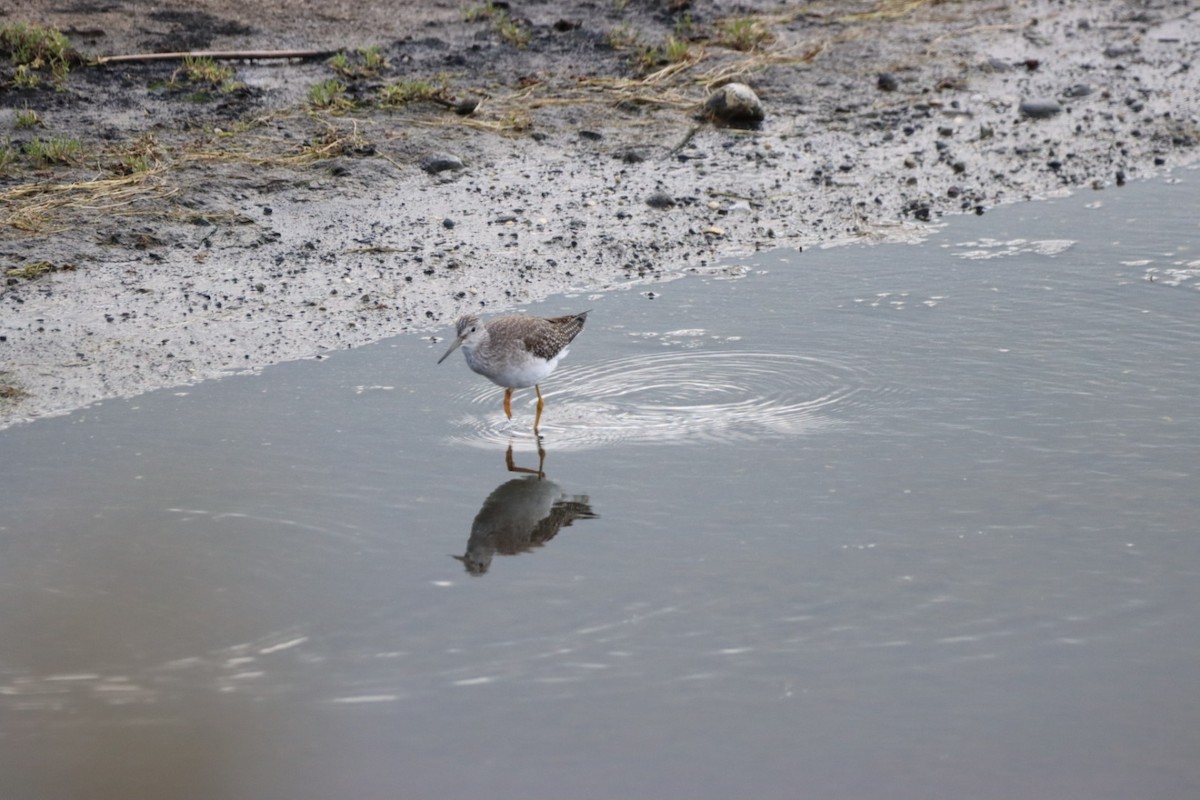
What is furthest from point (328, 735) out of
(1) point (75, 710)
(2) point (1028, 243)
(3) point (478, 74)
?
(3) point (478, 74)

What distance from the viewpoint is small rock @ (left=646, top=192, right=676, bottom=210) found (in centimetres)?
1033

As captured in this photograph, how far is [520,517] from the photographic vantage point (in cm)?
651

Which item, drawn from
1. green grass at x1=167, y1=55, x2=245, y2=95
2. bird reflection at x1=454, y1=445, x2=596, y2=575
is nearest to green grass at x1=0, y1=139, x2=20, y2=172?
green grass at x1=167, y1=55, x2=245, y2=95

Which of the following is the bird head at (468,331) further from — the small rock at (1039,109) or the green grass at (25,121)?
the small rock at (1039,109)

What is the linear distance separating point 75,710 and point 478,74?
8641 mm

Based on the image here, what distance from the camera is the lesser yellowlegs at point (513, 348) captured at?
7.16 metres

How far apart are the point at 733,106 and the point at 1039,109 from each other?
287 cm

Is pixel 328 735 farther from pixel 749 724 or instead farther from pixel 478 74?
pixel 478 74

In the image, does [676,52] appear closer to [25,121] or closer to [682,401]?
[25,121]

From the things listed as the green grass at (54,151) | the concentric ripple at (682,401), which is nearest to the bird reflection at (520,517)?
the concentric ripple at (682,401)

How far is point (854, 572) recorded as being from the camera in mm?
5902

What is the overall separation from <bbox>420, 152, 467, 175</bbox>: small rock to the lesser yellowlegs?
3.29 m

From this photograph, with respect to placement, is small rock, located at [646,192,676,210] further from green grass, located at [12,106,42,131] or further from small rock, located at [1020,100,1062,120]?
green grass, located at [12,106,42,131]

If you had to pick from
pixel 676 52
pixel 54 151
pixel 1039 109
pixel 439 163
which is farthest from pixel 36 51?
pixel 1039 109
